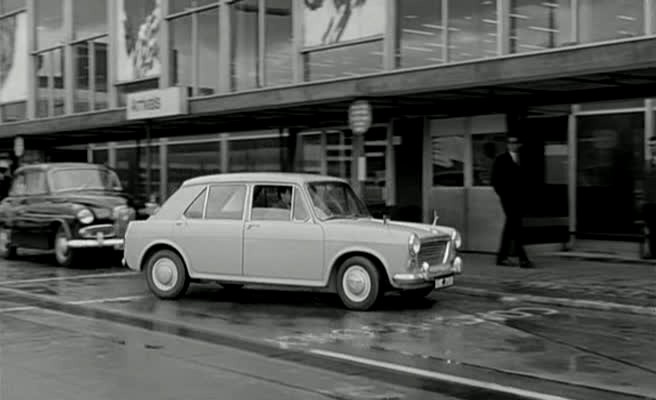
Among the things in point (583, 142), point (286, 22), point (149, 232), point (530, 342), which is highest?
point (286, 22)

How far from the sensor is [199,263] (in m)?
11.7

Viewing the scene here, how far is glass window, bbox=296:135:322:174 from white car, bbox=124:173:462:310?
8972 millimetres

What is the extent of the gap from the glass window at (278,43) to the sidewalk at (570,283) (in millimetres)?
6167

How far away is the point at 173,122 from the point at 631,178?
34.3 ft

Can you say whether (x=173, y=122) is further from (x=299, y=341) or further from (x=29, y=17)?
(x=299, y=341)

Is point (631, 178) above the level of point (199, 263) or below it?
above

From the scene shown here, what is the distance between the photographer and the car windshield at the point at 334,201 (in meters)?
11.2

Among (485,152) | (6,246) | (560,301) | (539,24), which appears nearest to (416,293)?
(560,301)

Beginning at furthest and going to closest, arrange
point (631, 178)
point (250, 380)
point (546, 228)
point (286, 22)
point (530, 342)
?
point (286, 22)
point (546, 228)
point (631, 178)
point (530, 342)
point (250, 380)

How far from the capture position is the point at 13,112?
2892 cm

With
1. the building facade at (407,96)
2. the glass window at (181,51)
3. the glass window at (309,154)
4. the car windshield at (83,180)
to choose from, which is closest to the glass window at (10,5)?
the building facade at (407,96)

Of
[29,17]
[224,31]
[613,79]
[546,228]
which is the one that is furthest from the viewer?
[29,17]

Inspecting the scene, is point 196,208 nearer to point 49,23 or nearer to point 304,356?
point 304,356

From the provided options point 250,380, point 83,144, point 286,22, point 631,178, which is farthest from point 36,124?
point 250,380
